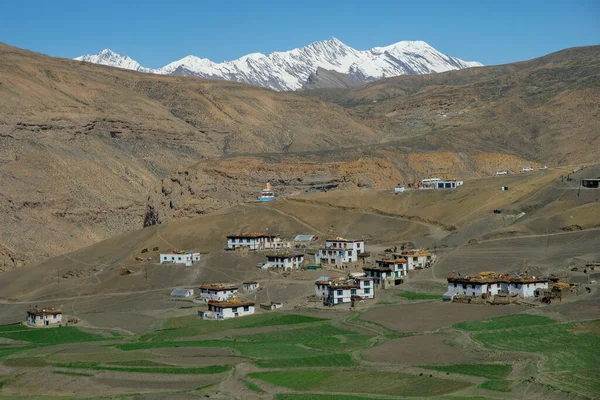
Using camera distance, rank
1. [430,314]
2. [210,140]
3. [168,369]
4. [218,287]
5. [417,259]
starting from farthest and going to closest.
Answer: [210,140] < [417,259] < [218,287] < [430,314] < [168,369]

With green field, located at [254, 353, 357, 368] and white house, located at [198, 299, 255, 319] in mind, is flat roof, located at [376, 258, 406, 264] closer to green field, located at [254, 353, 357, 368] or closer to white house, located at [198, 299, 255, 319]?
white house, located at [198, 299, 255, 319]

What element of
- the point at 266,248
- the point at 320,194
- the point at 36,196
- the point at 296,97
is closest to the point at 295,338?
the point at 266,248

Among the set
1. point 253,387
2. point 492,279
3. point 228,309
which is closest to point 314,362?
point 253,387

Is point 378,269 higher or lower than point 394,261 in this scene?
lower

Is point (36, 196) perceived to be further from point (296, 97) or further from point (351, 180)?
point (296, 97)

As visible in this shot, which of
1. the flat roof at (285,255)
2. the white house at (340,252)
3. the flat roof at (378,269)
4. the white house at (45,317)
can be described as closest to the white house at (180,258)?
the flat roof at (285,255)

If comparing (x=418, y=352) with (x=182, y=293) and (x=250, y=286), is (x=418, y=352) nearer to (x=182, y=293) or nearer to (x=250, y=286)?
(x=250, y=286)

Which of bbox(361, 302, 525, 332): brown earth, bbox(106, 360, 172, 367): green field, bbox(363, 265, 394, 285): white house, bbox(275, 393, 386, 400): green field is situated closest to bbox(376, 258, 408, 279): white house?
bbox(363, 265, 394, 285): white house
